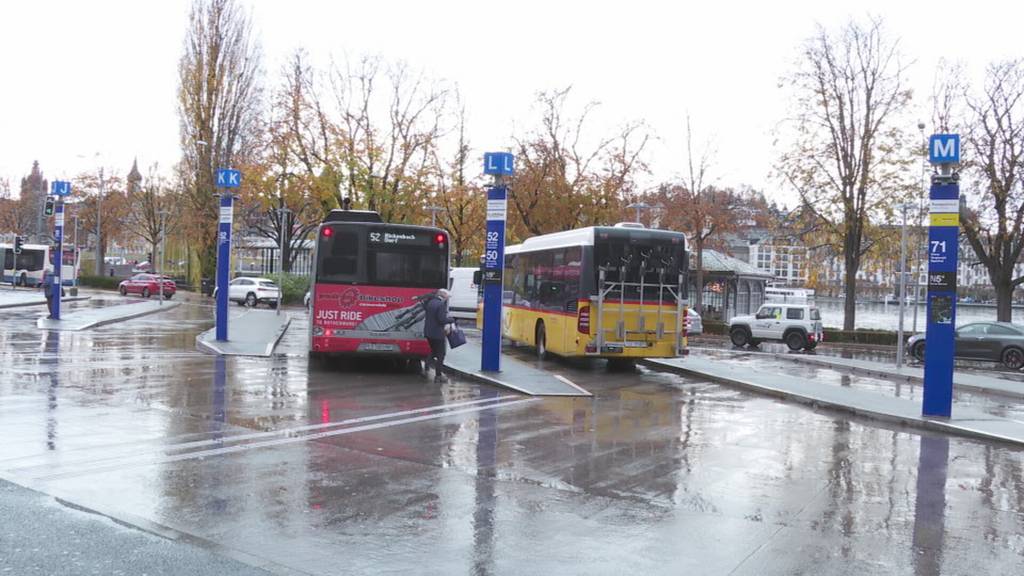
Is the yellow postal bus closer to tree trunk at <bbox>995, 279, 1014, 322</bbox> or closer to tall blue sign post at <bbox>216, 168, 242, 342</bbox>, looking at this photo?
tall blue sign post at <bbox>216, 168, 242, 342</bbox>

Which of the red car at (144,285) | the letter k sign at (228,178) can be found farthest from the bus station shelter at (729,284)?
the red car at (144,285)

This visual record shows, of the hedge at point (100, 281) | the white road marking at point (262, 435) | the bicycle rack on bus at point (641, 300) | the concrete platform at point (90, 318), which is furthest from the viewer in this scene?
the hedge at point (100, 281)

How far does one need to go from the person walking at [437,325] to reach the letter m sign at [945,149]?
8.38m

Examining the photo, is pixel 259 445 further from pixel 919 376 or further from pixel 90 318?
pixel 90 318

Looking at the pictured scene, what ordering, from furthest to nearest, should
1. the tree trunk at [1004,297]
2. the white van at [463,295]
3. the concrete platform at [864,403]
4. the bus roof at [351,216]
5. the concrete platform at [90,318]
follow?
1. the white van at [463,295]
2. the tree trunk at [1004,297]
3. the concrete platform at [90,318]
4. the bus roof at [351,216]
5. the concrete platform at [864,403]

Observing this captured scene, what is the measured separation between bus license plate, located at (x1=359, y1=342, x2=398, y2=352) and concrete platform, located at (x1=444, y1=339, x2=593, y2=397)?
46.4 inches

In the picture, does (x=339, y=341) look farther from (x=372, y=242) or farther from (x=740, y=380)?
(x=740, y=380)

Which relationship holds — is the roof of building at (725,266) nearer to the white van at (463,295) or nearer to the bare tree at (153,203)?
the white van at (463,295)

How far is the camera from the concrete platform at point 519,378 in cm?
1498

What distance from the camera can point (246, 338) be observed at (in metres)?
23.2

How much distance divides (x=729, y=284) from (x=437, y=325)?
40.8 meters

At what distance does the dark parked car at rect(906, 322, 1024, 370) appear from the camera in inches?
1101

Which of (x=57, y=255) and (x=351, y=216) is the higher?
(x=351, y=216)

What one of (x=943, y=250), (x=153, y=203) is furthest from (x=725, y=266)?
(x=153, y=203)
